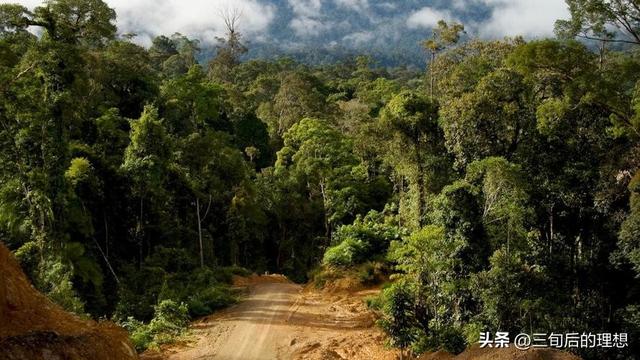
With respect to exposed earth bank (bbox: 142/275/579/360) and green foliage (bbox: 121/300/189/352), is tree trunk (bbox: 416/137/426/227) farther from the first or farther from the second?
green foliage (bbox: 121/300/189/352)

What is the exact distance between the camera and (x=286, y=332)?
14.5m

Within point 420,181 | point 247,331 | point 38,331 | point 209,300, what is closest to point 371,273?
point 420,181

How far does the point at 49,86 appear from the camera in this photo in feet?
48.8

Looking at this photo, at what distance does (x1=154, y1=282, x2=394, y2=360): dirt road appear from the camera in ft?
41.9

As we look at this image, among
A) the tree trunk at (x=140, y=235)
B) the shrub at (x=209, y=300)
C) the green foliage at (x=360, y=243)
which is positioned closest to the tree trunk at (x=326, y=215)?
the green foliage at (x=360, y=243)

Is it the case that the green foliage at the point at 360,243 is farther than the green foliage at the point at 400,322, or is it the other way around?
the green foliage at the point at 360,243

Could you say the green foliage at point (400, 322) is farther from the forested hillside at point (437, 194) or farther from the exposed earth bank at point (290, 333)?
the exposed earth bank at point (290, 333)

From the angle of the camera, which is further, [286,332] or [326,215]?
[326,215]

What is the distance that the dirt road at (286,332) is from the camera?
41.9 feet

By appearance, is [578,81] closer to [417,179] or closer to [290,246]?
[417,179]

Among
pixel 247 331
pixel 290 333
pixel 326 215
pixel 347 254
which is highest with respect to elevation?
pixel 326 215

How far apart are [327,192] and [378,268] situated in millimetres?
8475

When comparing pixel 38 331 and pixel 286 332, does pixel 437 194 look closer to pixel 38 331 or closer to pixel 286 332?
pixel 286 332

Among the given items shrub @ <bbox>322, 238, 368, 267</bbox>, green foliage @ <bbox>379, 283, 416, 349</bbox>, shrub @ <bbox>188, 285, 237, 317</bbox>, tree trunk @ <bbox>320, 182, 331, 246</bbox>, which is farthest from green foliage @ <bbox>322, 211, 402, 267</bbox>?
green foliage @ <bbox>379, 283, 416, 349</bbox>
